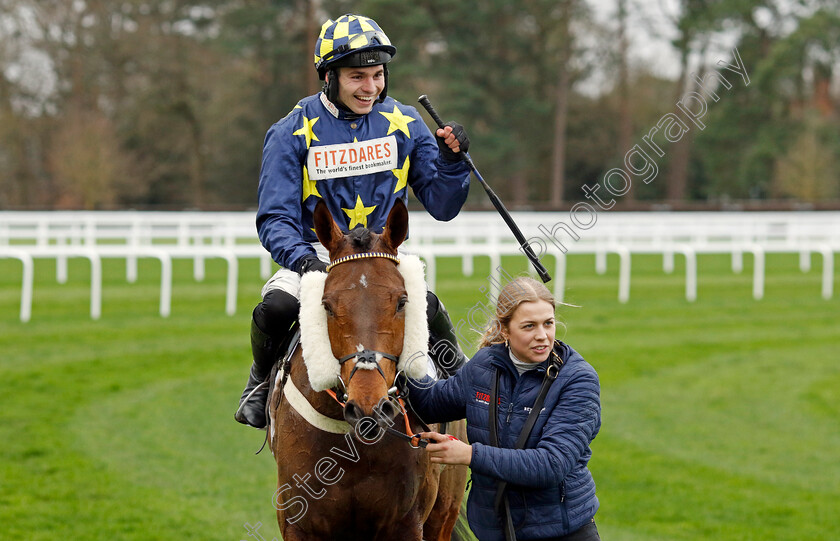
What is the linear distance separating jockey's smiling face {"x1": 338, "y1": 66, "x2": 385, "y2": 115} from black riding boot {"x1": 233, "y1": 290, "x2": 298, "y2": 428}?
30.1 inches

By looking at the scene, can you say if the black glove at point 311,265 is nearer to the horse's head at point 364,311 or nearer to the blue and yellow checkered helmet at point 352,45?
the horse's head at point 364,311

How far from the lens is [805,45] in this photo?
3684cm

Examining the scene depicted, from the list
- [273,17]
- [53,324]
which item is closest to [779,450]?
[53,324]

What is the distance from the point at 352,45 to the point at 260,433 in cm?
472

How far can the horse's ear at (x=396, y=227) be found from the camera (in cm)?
311

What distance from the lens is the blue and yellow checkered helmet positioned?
3.45 m

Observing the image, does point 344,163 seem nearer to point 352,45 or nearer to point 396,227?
point 352,45

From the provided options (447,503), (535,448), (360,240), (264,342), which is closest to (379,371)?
(360,240)

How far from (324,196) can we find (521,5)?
1399 inches

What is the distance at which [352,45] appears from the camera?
3.43 meters

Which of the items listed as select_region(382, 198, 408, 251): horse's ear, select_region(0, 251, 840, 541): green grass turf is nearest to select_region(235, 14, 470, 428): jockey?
select_region(382, 198, 408, 251): horse's ear

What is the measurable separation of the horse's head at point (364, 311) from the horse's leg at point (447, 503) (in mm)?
1239

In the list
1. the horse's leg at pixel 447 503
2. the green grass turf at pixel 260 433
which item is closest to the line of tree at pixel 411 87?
the green grass turf at pixel 260 433

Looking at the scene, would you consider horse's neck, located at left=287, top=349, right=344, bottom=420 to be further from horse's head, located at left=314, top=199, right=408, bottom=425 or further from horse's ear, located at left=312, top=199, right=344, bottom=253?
horse's ear, located at left=312, top=199, right=344, bottom=253
